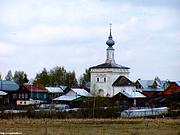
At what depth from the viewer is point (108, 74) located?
8269 cm

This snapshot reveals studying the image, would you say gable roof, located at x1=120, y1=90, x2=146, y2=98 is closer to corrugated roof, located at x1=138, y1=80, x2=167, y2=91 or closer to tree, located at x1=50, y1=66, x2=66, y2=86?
corrugated roof, located at x1=138, y1=80, x2=167, y2=91

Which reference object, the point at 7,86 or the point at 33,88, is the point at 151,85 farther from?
the point at 7,86

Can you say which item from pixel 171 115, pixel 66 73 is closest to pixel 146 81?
pixel 66 73

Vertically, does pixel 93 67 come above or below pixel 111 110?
above

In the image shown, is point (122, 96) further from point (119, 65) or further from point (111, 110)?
point (111, 110)

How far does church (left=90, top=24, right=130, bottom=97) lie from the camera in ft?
270

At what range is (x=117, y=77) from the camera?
83.3m

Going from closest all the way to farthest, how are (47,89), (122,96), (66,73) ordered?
(122,96), (47,89), (66,73)

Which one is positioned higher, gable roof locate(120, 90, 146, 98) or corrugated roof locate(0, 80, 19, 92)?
corrugated roof locate(0, 80, 19, 92)

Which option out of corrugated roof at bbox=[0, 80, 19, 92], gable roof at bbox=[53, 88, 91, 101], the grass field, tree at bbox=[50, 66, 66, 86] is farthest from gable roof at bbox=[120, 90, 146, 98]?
tree at bbox=[50, 66, 66, 86]

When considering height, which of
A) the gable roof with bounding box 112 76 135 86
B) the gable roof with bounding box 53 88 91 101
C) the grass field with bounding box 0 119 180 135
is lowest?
the grass field with bounding box 0 119 180 135

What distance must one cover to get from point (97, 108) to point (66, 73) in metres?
80.7

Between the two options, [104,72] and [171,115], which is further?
[104,72]

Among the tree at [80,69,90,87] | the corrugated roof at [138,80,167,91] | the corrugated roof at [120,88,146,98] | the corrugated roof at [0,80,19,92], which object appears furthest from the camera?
the tree at [80,69,90,87]
